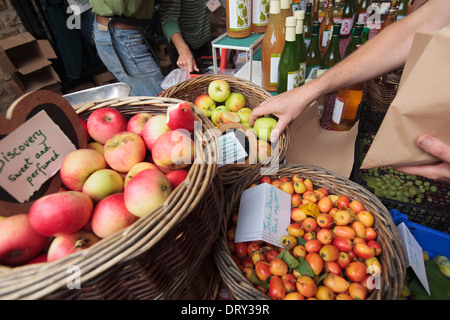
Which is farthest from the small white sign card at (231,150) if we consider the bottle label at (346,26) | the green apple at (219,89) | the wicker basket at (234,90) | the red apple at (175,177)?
the bottle label at (346,26)

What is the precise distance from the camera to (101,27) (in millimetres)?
1741

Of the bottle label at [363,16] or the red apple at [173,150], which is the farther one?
the bottle label at [363,16]

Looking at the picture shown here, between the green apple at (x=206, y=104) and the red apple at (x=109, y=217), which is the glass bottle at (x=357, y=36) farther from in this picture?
the red apple at (x=109, y=217)

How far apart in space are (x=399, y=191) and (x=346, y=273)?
603 millimetres

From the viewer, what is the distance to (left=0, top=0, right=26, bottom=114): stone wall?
8.41ft

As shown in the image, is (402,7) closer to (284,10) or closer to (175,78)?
(284,10)

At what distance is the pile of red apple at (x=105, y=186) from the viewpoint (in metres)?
0.49

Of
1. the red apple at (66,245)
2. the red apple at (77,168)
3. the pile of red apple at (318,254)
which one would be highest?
the red apple at (77,168)

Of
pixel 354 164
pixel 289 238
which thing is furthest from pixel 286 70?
pixel 289 238

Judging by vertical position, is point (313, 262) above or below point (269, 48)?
below

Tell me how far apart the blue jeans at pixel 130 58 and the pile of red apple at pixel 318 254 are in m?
1.60

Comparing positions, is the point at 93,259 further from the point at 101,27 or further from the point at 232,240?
the point at 101,27

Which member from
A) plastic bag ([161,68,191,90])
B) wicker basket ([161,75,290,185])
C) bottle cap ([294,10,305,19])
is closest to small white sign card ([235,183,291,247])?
wicker basket ([161,75,290,185])

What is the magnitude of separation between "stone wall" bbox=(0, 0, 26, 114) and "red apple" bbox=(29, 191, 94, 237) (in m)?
3.02
